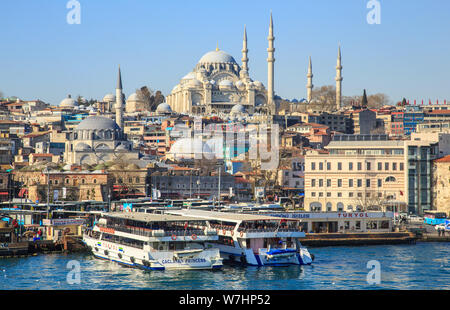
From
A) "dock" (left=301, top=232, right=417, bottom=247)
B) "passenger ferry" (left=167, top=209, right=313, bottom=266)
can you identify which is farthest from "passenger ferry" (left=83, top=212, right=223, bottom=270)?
"dock" (left=301, top=232, right=417, bottom=247)

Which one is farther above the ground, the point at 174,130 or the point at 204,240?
the point at 174,130

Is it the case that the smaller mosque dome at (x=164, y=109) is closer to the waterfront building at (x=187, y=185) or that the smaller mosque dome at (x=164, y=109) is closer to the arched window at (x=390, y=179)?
the waterfront building at (x=187, y=185)

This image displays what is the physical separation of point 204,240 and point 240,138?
41772mm

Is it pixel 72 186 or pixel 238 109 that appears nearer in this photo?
pixel 72 186

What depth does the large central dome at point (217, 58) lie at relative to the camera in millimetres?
95250

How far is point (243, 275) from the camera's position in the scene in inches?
830

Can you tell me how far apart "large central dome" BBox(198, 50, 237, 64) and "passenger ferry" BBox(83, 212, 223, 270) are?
71.9 m

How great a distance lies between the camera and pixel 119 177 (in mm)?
43344

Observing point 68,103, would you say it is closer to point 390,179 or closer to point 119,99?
point 119,99

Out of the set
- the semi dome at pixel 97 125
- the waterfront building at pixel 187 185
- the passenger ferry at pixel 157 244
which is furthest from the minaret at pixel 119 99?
the passenger ferry at pixel 157 244

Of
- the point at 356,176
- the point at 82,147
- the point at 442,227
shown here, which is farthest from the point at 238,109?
the point at 442,227

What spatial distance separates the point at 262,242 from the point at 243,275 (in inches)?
91.5

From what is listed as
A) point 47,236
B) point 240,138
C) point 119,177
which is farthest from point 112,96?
point 47,236
